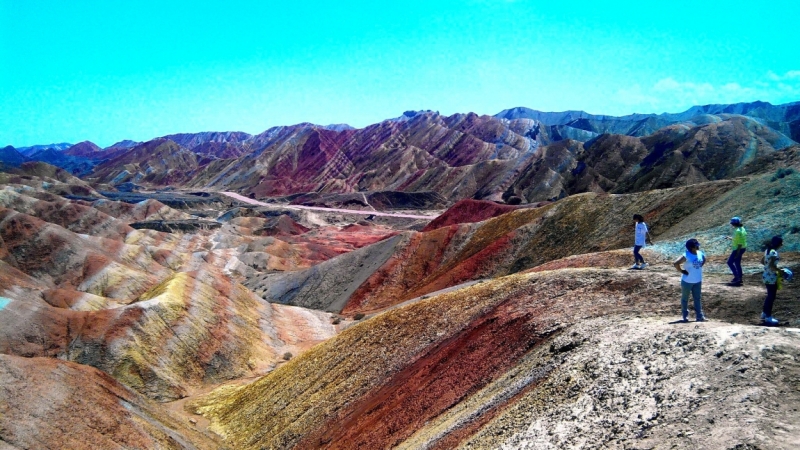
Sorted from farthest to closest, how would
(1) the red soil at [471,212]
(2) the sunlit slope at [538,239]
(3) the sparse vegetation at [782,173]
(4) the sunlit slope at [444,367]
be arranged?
(1) the red soil at [471,212], (3) the sparse vegetation at [782,173], (2) the sunlit slope at [538,239], (4) the sunlit slope at [444,367]

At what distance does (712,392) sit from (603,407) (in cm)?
226

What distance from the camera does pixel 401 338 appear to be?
25.2 metres

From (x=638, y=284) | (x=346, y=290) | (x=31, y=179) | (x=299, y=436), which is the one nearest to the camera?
(x=638, y=284)

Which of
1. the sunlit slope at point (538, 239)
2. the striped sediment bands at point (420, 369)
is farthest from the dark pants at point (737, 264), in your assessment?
the sunlit slope at point (538, 239)

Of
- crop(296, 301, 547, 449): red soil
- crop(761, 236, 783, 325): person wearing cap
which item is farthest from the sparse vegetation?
crop(761, 236, 783, 325): person wearing cap

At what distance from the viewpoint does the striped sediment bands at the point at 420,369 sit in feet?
56.7

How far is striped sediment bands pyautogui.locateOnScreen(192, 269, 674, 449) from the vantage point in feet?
56.7

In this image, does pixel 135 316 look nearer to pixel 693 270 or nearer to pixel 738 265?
pixel 693 270

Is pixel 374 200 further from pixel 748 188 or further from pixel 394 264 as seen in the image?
pixel 748 188

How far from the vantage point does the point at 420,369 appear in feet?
70.3

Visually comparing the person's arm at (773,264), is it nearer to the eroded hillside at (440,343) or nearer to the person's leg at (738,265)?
the eroded hillside at (440,343)

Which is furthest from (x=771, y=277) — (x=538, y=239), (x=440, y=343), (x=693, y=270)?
(x=538, y=239)

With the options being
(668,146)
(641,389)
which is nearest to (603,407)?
(641,389)

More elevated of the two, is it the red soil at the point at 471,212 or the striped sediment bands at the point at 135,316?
the red soil at the point at 471,212
